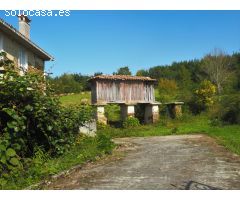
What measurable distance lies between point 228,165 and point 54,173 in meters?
4.54

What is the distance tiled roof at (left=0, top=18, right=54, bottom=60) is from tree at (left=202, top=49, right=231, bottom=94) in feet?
119

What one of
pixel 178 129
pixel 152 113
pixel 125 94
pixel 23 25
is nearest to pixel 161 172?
pixel 178 129

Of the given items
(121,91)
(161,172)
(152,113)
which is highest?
(121,91)

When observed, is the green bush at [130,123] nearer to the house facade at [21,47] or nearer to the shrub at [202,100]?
the shrub at [202,100]

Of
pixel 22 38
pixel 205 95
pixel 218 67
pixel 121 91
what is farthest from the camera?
pixel 218 67

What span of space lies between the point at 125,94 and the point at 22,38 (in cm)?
1261

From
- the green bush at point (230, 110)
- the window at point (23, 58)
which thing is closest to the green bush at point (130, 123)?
the green bush at point (230, 110)

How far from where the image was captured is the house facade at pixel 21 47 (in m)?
16.8

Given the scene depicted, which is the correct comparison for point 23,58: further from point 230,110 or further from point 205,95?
point 205,95

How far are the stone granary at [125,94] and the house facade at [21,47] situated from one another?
19.1 ft

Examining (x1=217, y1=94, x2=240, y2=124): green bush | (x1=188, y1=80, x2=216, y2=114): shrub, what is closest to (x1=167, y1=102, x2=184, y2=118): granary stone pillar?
(x1=188, y1=80, x2=216, y2=114): shrub

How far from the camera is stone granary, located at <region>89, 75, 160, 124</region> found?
28.5 m

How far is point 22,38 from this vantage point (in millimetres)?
18016
